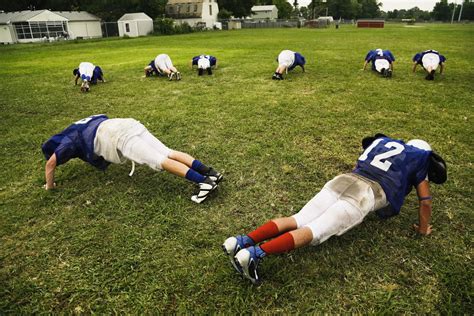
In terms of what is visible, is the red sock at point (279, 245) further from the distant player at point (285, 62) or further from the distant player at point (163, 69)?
the distant player at point (163, 69)

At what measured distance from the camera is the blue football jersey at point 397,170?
121 inches

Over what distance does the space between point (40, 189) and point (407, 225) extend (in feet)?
14.7

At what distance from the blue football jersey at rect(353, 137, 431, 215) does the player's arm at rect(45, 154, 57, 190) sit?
11.6 feet

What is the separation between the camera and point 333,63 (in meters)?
13.1

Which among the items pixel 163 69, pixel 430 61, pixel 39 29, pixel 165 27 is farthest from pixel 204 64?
pixel 39 29

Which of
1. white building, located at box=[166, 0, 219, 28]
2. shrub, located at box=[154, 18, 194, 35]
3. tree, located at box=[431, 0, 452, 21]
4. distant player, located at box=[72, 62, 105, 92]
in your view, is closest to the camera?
distant player, located at box=[72, 62, 105, 92]

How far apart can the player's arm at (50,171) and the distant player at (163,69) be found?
7.23m

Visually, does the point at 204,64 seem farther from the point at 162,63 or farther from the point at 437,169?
the point at 437,169

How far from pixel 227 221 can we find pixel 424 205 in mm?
1960

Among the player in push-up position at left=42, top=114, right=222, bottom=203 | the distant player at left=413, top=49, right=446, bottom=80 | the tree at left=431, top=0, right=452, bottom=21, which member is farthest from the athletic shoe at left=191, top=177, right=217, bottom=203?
the tree at left=431, top=0, right=452, bottom=21

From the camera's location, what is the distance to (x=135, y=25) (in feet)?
135

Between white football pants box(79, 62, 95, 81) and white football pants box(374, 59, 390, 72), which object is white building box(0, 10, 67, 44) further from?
white football pants box(374, 59, 390, 72)

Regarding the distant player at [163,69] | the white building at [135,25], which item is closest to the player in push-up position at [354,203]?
the distant player at [163,69]

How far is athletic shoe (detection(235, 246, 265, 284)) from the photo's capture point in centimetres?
262
